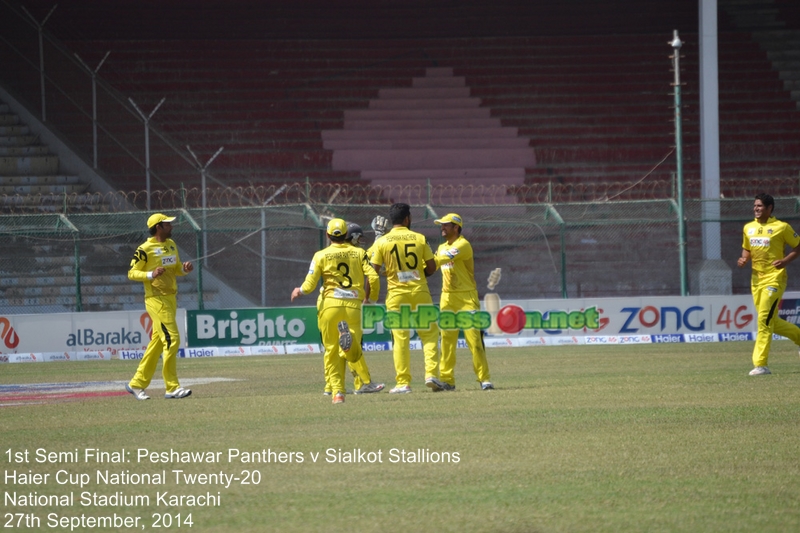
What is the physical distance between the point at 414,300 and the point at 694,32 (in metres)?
26.6

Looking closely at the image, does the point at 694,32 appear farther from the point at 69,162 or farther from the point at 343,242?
the point at 343,242

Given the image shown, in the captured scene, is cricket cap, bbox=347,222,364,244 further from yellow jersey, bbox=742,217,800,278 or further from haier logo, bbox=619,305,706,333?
haier logo, bbox=619,305,706,333

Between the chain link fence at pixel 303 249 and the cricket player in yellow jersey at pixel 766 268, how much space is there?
27.7 feet

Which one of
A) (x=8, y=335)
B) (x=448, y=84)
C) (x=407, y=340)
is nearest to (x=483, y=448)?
(x=407, y=340)

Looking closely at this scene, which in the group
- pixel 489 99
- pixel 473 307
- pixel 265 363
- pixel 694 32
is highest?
pixel 694 32

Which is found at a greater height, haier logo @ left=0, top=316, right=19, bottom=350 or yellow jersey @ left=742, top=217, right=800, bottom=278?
yellow jersey @ left=742, top=217, right=800, bottom=278

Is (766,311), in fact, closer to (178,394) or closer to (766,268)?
(766,268)

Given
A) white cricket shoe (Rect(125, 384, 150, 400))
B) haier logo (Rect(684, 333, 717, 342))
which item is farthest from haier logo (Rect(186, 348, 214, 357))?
haier logo (Rect(684, 333, 717, 342))

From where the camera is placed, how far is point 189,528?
6.17 metres

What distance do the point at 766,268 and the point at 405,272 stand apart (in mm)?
4721

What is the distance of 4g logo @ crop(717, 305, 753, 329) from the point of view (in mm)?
22141

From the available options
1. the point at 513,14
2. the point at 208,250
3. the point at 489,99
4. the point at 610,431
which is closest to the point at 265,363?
the point at 208,250

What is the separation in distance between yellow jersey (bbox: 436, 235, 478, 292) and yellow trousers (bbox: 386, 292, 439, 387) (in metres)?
0.35

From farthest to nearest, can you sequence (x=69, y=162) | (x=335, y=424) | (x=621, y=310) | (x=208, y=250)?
1. (x=69, y=162)
2. (x=208, y=250)
3. (x=621, y=310)
4. (x=335, y=424)
